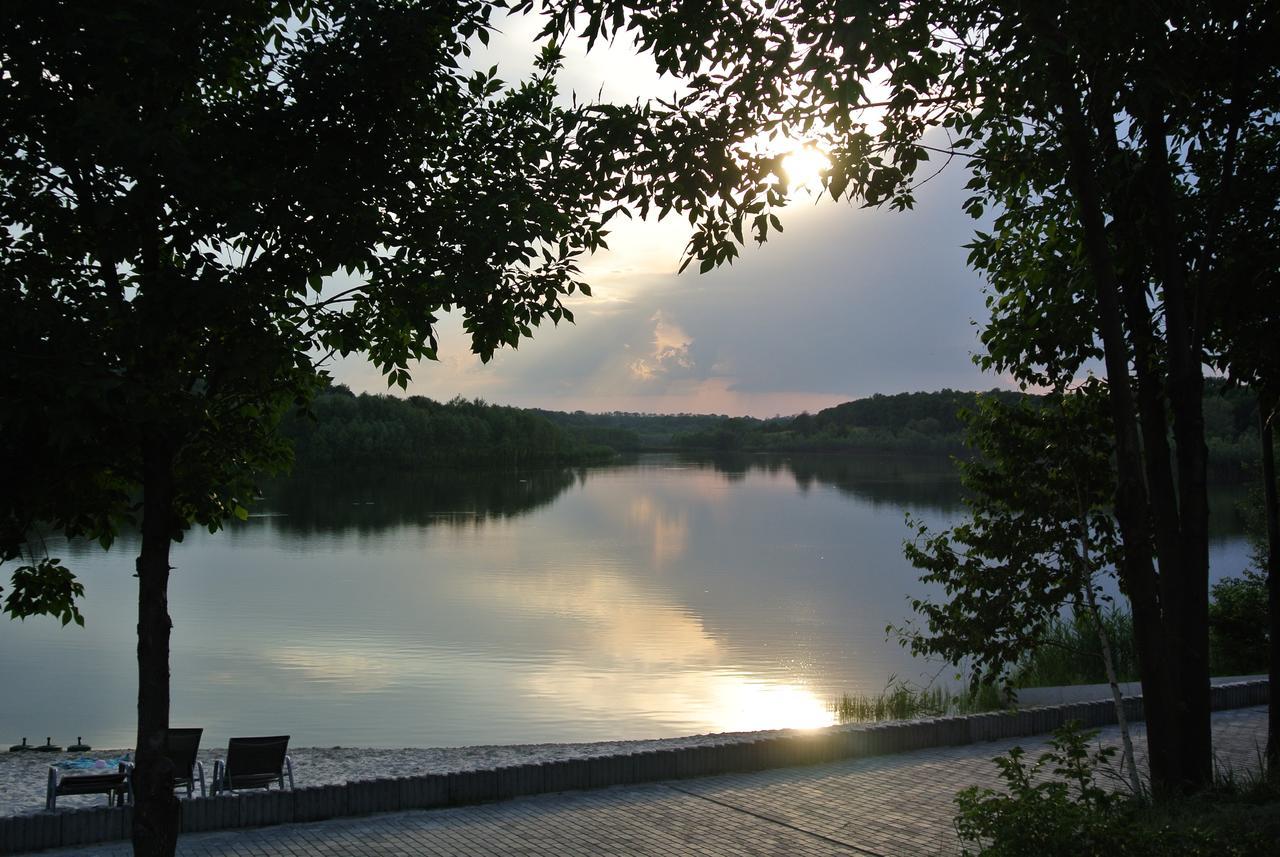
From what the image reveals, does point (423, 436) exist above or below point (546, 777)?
above

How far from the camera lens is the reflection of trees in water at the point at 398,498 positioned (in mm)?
47656

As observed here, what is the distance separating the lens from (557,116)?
6.53 m

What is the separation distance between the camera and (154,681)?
505 centimetres

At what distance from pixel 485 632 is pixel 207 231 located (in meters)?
18.1

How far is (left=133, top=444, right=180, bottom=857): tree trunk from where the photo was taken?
4910 mm

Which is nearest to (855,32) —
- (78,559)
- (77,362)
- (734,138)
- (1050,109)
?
(734,138)

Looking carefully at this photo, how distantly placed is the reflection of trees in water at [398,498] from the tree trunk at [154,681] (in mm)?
37622

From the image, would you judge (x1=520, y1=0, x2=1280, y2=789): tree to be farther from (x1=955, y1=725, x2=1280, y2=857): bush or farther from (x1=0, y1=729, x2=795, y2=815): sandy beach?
(x1=0, y1=729, x2=795, y2=815): sandy beach

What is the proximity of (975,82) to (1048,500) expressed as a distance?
3.98 metres

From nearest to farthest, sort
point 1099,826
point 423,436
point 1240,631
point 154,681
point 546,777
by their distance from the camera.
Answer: point 1099,826 → point 154,681 → point 546,777 → point 1240,631 → point 423,436

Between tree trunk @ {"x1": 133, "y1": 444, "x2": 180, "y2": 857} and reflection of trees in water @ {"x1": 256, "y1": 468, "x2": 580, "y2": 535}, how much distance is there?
37.6 meters

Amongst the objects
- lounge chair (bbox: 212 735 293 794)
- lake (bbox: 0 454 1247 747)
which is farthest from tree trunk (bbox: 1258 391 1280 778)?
lake (bbox: 0 454 1247 747)

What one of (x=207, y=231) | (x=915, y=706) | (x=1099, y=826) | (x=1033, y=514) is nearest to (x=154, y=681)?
(x=207, y=231)

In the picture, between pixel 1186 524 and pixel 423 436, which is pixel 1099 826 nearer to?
pixel 1186 524
